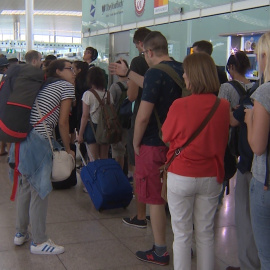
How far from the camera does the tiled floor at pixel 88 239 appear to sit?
11.0 ft

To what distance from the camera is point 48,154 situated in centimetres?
342

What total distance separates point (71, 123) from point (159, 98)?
10.9 feet

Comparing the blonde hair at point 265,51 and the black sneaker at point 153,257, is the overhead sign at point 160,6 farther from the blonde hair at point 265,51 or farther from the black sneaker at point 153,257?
the blonde hair at point 265,51

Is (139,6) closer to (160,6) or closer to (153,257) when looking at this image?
(160,6)

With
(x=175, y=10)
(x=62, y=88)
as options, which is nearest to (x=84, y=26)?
(x=175, y=10)

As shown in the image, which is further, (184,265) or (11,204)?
(11,204)

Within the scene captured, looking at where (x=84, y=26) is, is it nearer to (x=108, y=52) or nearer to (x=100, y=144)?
(x=108, y=52)

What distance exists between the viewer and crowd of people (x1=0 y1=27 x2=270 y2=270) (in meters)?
2.17

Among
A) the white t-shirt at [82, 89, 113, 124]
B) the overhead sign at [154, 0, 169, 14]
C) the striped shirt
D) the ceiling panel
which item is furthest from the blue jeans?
the ceiling panel

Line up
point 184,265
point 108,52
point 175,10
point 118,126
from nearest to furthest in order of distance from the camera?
point 184,265
point 118,126
point 175,10
point 108,52

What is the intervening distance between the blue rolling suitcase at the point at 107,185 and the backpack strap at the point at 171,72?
176cm

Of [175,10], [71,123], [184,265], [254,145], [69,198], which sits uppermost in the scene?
[175,10]

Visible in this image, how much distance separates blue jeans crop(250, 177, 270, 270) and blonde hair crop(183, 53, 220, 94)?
683 millimetres

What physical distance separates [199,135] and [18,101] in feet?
5.03
